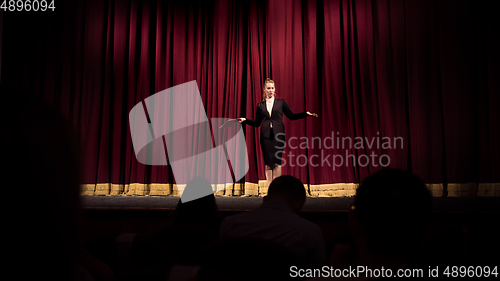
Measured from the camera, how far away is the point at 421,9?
483cm

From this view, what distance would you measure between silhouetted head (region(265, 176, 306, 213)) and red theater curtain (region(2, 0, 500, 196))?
3118 mm

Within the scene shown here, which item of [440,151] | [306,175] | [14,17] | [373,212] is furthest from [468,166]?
[14,17]

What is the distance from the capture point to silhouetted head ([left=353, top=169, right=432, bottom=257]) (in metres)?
0.78

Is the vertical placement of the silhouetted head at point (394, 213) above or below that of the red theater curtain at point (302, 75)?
below

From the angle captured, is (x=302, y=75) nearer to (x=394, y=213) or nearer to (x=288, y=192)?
(x=288, y=192)

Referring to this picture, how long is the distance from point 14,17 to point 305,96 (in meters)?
5.17

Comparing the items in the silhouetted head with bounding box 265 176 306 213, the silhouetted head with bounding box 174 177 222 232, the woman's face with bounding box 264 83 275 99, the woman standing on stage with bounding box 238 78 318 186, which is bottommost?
the silhouetted head with bounding box 174 177 222 232

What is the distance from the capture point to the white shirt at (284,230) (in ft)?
4.35

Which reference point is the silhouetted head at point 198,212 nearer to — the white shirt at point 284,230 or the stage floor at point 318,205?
the white shirt at point 284,230

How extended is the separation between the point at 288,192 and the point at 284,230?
0.49m

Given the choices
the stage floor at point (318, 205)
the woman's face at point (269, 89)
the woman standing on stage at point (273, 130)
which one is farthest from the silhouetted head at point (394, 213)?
the woman's face at point (269, 89)

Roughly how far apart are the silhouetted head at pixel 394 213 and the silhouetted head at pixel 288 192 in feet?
3.20

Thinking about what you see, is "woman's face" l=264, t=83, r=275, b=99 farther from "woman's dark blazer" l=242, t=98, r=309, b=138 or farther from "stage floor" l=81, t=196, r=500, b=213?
"stage floor" l=81, t=196, r=500, b=213

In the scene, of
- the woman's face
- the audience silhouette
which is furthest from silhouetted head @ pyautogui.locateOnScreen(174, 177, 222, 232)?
the woman's face
